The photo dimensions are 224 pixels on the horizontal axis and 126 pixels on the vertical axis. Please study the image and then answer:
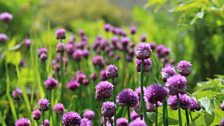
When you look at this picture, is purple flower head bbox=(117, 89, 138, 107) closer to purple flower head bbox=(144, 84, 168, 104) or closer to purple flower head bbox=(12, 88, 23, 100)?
purple flower head bbox=(144, 84, 168, 104)

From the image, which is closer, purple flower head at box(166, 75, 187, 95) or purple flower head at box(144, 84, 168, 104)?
purple flower head at box(166, 75, 187, 95)

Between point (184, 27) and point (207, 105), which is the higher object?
point (184, 27)

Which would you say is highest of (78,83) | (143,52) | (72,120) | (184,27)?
(184,27)

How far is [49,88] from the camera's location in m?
2.04

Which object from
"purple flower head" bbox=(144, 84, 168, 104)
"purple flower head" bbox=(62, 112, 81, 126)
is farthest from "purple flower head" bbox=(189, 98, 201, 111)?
"purple flower head" bbox=(62, 112, 81, 126)

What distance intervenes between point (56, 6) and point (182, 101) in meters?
8.54

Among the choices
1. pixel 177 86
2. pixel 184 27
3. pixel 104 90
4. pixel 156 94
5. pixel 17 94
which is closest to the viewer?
pixel 177 86

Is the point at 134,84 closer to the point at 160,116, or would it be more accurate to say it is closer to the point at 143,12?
the point at 160,116

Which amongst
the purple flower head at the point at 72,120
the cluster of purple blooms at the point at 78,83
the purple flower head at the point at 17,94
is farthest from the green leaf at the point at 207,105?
the purple flower head at the point at 17,94

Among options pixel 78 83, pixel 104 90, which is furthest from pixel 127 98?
pixel 78 83

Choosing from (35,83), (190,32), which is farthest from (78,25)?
(35,83)

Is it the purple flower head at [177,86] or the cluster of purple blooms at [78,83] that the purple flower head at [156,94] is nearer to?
the purple flower head at [177,86]

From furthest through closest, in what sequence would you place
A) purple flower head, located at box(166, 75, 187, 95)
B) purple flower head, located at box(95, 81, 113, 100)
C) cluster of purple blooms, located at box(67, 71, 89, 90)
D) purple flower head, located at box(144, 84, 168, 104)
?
1. cluster of purple blooms, located at box(67, 71, 89, 90)
2. purple flower head, located at box(95, 81, 113, 100)
3. purple flower head, located at box(144, 84, 168, 104)
4. purple flower head, located at box(166, 75, 187, 95)

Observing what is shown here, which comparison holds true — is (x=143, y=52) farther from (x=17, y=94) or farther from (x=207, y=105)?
(x=17, y=94)
